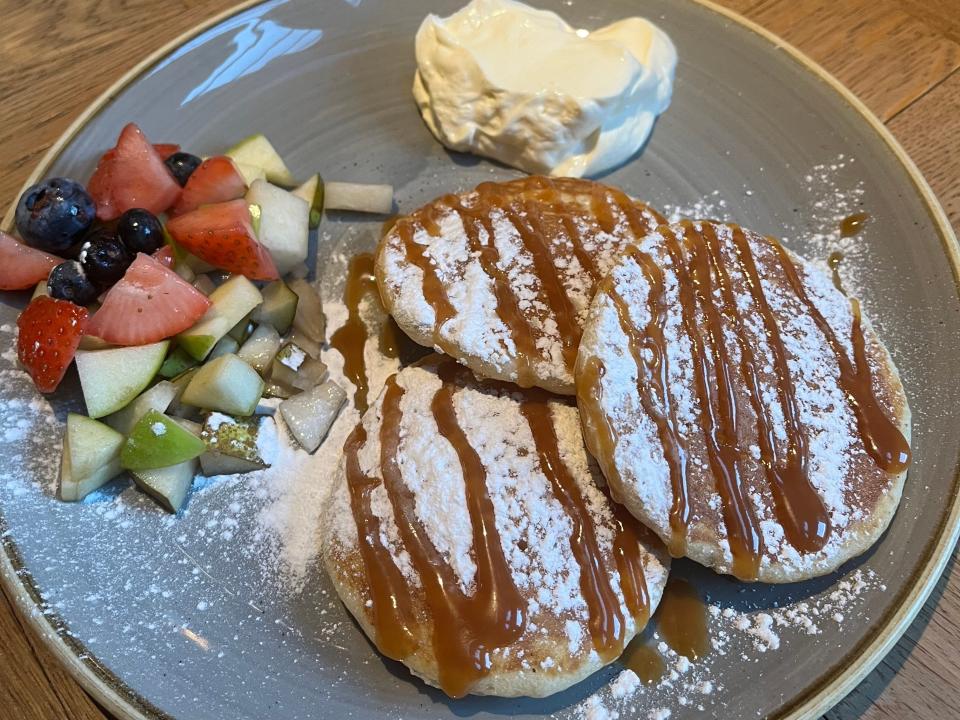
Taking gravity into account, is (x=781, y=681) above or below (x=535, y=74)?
below

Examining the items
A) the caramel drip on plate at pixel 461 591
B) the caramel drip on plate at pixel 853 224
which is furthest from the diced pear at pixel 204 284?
the caramel drip on plate at pixel 853 224

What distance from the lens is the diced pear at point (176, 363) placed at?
69.8 inches

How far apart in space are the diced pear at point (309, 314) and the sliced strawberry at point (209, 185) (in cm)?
31

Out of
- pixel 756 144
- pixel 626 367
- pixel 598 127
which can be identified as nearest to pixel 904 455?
pixel 626 367

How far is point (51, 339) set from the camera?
166cm

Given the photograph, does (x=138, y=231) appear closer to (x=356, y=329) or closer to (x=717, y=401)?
(x=356, y=329)

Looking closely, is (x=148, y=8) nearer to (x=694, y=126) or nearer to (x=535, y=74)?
(x=535, y=74)

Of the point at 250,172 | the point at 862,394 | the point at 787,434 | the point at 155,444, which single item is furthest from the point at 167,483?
the point at 862,394

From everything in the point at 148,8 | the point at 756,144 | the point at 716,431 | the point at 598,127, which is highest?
the point at 148,8

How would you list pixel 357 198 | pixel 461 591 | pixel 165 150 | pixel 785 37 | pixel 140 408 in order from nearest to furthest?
pixel 461 591 → pixel 140 408 → pixel 165 150 → pixel 357 198 → pixel 785 37

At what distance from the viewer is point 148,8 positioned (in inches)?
101

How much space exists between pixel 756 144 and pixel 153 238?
5.99 feet

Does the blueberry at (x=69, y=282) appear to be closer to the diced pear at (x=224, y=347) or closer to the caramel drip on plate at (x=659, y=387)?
the diced pear at (x=224, y=347)

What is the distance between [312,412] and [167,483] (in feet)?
1.25
